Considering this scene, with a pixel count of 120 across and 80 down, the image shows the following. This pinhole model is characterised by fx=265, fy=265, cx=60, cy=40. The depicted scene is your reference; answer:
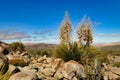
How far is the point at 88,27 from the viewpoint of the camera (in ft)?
87.8

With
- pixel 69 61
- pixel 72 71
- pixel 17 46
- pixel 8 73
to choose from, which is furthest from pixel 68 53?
pixel 17 46

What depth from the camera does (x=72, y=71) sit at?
1612cm

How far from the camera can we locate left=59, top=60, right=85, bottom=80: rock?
1602 cm

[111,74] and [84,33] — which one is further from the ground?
[84,33]

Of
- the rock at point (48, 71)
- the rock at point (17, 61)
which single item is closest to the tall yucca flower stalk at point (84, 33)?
the rock at point (17, 61)

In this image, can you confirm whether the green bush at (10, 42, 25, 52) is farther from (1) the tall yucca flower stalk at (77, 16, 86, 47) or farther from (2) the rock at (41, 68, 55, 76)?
(2) the rock at (41, 68, 55, 76)

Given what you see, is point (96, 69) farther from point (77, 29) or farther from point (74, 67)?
point (77, 29)

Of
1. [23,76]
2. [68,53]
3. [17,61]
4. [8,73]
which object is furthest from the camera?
[17,61]

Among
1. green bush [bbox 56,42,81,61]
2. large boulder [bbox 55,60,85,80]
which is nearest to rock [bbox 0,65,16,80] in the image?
large boulder [bbox 55,60,85,80]

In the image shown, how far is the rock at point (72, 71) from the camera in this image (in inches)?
631

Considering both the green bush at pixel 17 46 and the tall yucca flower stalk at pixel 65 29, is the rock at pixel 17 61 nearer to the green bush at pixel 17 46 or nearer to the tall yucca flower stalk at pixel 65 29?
the tall yucca flower stalk at pixel 65 29

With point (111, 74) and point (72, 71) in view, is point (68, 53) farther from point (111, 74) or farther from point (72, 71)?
point (72, 71)

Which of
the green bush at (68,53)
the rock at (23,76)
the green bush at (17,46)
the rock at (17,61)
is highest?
the green bush at (17,46)

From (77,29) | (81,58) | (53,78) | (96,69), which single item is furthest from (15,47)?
(96,69)
